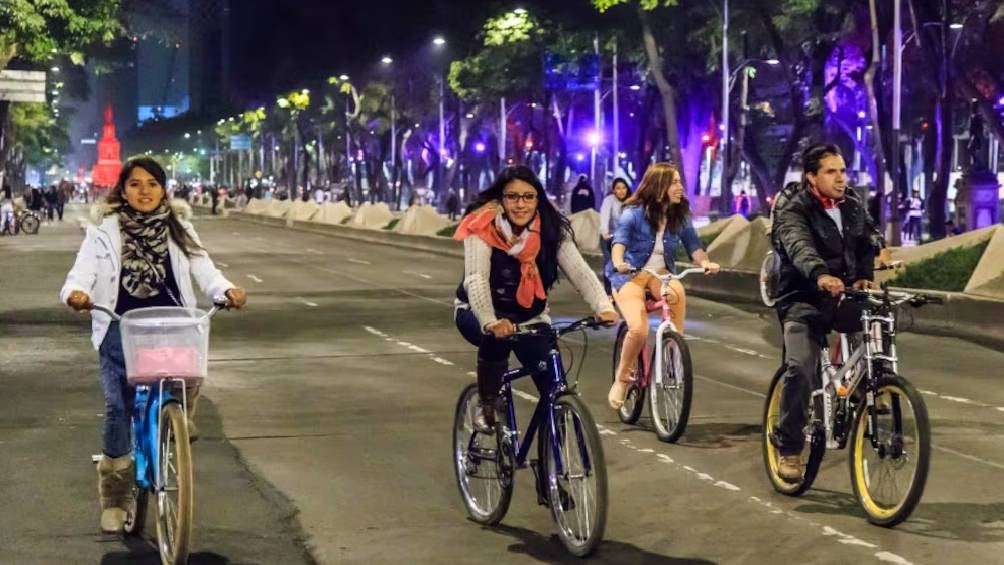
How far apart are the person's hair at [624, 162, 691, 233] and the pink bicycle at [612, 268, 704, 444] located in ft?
1.21

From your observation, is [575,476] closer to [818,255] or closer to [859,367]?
[859,367]

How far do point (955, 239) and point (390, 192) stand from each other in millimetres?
95070

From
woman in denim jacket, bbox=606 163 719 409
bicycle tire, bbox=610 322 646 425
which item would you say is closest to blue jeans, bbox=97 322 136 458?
woman in denim jacket, bbox=606 163 719 409

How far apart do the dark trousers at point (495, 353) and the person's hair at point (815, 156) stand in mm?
1851

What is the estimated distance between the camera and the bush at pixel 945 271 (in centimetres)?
2016

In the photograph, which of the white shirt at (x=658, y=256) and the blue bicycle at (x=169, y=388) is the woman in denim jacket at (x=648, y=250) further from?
the blue bicycle at (x=169, y=388)

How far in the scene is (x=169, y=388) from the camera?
731 cm

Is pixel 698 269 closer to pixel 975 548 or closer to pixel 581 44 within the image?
pixel 975 548

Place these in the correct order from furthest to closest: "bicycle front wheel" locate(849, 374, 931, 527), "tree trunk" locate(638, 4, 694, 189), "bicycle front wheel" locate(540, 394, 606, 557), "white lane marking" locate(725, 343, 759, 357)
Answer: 1. "tree trunk" locate(638, 4, 694, 189)
2. "white lane marking" locate(725, 343, 759, 357)
3. "bicycle front wheel" locate(849, 374, 931, 527)
4. "bicycle front wheel" locate(540, 394, 606, 557)

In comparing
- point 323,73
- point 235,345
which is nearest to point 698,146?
point 323,73

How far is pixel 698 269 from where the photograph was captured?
11.2 meters

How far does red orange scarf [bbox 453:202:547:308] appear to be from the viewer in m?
7.84

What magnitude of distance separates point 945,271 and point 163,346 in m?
15.0

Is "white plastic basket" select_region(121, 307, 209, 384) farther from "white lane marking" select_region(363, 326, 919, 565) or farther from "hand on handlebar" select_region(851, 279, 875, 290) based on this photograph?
"hand on handlebar" select_region(851, 279, 875, 290)
